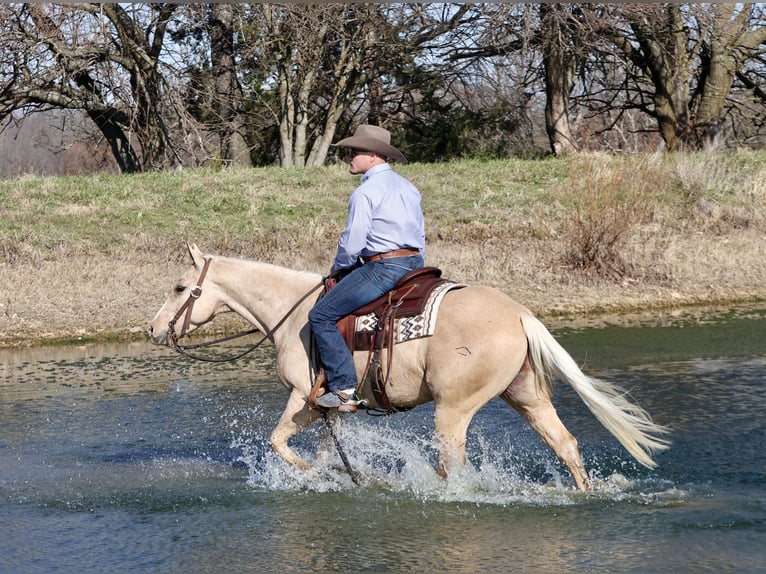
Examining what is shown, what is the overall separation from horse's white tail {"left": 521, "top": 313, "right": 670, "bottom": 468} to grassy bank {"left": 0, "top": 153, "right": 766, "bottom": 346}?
7.91 m

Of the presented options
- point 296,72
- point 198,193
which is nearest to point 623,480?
point 198,193

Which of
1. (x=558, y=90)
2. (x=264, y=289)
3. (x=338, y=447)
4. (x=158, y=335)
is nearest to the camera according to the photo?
(x=338, y=447)

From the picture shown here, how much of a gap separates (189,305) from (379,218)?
5.81ft

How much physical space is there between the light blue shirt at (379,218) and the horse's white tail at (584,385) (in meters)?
1.01

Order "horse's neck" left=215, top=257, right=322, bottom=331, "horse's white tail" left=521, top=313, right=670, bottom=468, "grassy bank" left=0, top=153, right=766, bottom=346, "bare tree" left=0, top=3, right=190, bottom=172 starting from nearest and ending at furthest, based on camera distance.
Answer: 1. "horse's white tail" left=521, top=313, right=670, bottom=468
2. "horse's neck" left=215, top=257, right=322, bottom=331
3. "grassy bank" left=0, top=153, right=766, bottom=346
4. "bare tree" left=0, top=3, right=190, bottom=172

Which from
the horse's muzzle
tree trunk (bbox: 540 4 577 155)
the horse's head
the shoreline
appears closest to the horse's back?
the horse's head

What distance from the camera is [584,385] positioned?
6.89 m

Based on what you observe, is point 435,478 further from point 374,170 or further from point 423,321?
point 374,170

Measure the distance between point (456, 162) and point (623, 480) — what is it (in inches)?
698

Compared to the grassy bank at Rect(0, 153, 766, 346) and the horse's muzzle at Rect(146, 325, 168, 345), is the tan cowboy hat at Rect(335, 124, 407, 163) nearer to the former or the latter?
the horse's muzzle at Rect(146, 325, 168, 345)

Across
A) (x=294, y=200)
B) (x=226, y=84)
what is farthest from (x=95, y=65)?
(x=294, y=200)

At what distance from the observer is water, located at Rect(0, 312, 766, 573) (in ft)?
19.3

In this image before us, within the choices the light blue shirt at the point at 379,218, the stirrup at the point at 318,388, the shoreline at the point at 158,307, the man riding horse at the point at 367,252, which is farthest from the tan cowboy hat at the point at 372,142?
the shoreline at the point at 158,307

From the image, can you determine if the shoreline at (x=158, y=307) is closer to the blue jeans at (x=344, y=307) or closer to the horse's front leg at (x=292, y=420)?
the horse's front leg at (x=292, y=420)
